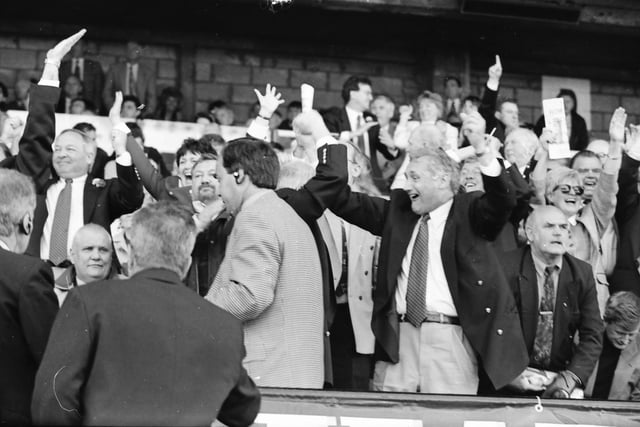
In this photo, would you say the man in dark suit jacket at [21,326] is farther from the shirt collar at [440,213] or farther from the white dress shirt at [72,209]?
the shirt collar at [440,213]

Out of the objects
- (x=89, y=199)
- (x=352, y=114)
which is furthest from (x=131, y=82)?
(x=89, y=199)

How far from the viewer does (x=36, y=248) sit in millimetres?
6871

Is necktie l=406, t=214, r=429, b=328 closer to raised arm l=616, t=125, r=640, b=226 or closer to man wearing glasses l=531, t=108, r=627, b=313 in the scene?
man wearing glasses l=531, t=108, r=627, b=313

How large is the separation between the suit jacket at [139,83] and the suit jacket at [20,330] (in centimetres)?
831

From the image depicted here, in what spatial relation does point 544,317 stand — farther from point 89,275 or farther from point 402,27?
point 402,27

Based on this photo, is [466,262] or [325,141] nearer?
[325,141]

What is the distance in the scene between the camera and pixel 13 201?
4656 mm

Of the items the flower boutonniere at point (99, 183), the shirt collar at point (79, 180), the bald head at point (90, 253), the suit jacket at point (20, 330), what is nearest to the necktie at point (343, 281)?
the bald head at point (90, 253)

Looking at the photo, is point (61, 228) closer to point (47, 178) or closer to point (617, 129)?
point (47, 178)

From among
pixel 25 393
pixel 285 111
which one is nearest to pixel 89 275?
pixel 25 393

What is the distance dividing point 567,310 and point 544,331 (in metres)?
0.21

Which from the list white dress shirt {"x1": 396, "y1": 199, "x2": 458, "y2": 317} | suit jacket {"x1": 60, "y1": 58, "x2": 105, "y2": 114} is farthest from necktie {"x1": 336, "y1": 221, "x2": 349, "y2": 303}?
suit jacket {"x1": 60, "y1": 58, "x2": 105, "y2": 114}

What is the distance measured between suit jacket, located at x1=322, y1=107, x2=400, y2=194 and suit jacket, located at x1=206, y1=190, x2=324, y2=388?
4111 millimetres

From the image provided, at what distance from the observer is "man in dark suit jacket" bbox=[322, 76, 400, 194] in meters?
9.91
